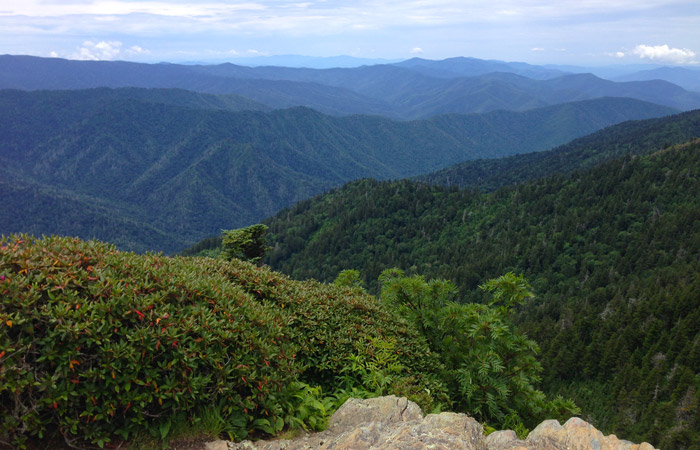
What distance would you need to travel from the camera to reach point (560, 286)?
103812 millimetres

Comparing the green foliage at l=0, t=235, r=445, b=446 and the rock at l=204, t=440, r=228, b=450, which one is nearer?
the green foliage at l=0, t=235, r=445, b=446

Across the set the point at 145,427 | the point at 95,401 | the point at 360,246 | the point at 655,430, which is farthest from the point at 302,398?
the point at 360,246

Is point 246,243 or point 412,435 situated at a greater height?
point 412,435

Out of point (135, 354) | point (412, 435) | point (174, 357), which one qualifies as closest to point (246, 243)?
point (174, 357)

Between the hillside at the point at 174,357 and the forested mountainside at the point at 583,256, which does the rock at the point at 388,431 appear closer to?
the hillside at the point at 174,357

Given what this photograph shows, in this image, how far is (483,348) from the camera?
10414 millimetres

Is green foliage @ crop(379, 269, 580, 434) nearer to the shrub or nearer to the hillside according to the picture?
the hillside

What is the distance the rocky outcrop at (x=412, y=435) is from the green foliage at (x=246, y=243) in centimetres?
2326

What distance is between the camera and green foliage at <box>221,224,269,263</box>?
99.1 feet

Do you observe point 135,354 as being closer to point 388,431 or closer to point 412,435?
point 388,431

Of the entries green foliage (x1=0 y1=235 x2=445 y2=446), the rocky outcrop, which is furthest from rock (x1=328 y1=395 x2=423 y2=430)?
green foliage (x1=0 y1=235 x2=445 y2=446)

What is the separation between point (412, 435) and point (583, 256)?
12231 cm

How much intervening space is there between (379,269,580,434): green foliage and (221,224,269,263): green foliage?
19.3 metres

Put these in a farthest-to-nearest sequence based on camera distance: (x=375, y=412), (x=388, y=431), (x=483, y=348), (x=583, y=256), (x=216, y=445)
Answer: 1. (x=583, y=256)
2. (x=483, y=348)
3. (x=375, y=412)
4. (x=388, y=431)
5. (x=216, y=445)
